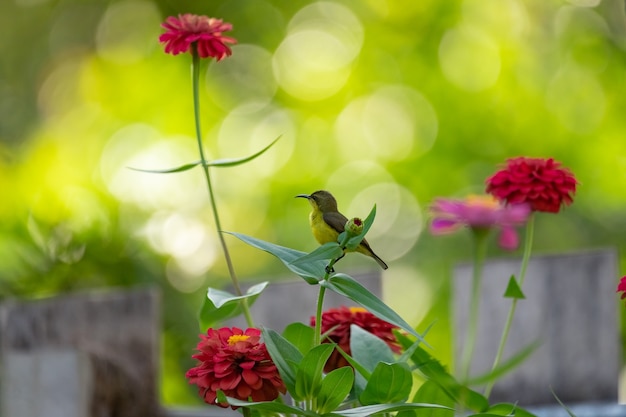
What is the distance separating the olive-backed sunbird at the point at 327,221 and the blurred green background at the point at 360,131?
2069mm

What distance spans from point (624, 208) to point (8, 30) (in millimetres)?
3185

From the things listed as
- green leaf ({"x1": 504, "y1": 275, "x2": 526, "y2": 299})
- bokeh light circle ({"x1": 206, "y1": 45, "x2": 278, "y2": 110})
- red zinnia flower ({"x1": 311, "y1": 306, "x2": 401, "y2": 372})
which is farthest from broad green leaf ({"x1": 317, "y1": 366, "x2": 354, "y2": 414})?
bokeh light circle ({"x1": 206, "y1": 45, "x2": 278, "y2": 110})

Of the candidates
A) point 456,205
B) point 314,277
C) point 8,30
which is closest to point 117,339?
point 456,205

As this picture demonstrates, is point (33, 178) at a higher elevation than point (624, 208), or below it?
higher

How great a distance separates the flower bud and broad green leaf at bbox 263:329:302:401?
0.42ft

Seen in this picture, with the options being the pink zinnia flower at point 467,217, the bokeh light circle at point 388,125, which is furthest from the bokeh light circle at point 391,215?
the pink zinnia flower at point 467,217

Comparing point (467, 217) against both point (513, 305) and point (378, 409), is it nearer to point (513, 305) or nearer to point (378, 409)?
point (513, 305)

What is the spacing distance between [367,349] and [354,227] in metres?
0.27

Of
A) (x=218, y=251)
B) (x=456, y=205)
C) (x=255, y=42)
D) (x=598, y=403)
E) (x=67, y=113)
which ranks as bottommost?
(x=598, y=403)

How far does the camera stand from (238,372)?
102 cm

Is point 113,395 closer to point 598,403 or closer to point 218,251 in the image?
point 598,403

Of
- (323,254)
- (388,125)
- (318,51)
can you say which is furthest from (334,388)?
(318,51)

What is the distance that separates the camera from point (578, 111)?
3867 mm

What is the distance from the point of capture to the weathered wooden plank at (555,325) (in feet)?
5.68
